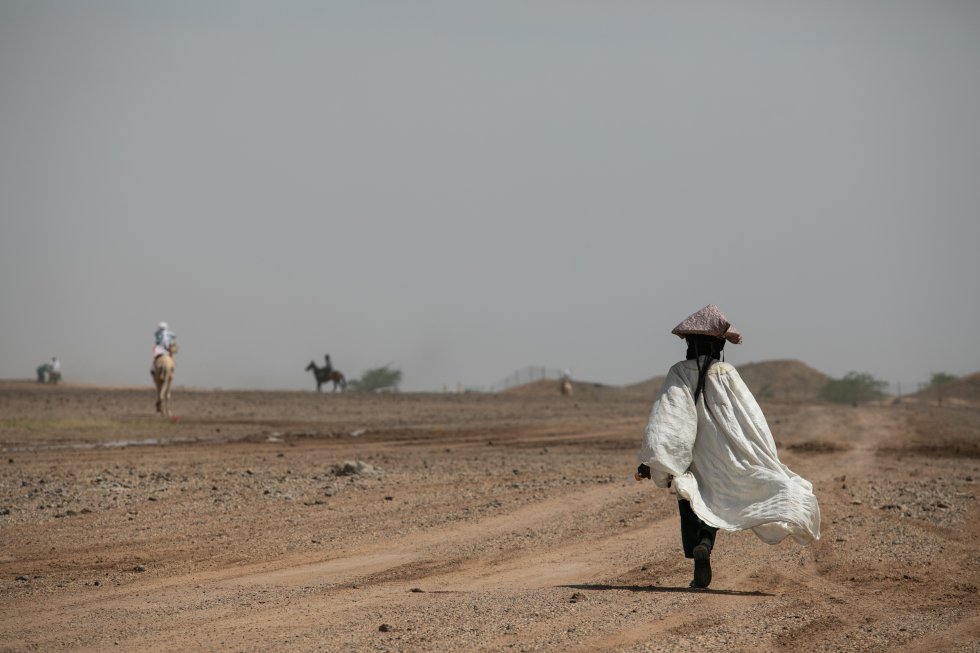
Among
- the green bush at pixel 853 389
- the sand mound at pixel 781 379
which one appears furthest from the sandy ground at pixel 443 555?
the sand mound at pixel 781 379

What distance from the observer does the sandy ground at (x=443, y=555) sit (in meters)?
8.35

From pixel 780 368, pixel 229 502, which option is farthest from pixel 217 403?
pixel 780 368

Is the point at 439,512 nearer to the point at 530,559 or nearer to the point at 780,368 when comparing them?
the point at 530,559

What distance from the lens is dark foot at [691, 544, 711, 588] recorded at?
392 inches

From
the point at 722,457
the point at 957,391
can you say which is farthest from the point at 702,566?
the point at 957,391

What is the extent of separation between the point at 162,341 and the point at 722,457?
28.1 m

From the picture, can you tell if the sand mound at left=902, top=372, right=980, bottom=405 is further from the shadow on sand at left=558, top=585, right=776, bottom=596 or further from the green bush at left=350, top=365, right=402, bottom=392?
the shadow on sand at left=558, top=585, right=776, bottom=596

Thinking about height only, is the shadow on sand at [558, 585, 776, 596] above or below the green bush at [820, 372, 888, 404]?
below

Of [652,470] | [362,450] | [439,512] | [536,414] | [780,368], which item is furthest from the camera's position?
[780,368]

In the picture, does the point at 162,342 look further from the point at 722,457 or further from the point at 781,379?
the point at 781,379

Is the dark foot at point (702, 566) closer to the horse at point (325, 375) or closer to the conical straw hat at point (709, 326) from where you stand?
the conical straw hat at point (709, 326)

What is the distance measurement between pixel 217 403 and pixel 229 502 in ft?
104

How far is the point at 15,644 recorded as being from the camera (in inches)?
318

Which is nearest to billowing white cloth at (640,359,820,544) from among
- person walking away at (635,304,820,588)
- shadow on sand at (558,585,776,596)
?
person walking away at (635,304,820,588)
